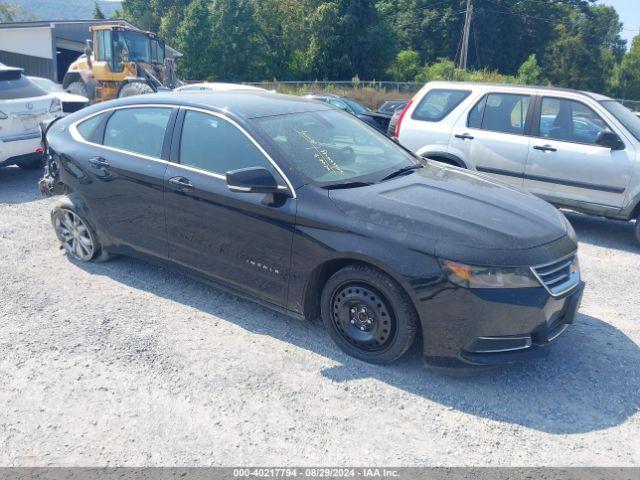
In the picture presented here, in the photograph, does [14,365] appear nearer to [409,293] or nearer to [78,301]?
[78,301]

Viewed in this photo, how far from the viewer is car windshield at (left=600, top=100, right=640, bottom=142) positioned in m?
6.52

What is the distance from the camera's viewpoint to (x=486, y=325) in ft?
10.9

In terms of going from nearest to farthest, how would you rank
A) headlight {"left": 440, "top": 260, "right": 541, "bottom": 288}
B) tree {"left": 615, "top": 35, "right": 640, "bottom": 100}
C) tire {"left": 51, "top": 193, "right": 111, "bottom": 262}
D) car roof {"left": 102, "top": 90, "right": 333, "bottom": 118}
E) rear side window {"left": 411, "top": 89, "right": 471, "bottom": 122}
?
headlight {"left": 440, "top": 260, "right": 541, "bottom": 288}
car roof {"left": 102, "top": 90, "right": 333, "bottom": 118}
tire {"left": 51, "top": 193, "right": 111, "bottom": 262}
rear side window {"left": 411, "top": 89, "right": 471, "bottom": 122}
tree {"left": 615, "top": 35, "right": 640, "bottom": 100}

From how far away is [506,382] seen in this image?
Result: 3.63m

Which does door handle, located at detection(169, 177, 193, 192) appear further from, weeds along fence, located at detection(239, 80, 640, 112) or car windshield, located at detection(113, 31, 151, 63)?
weeds along fence, located at detection(239, 80, 640, 112)

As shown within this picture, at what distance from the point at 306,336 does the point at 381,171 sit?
4.50 feet

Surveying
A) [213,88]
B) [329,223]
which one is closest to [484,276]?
[329,223]

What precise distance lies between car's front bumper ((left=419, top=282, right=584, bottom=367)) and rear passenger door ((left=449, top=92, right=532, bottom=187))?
12.4ft

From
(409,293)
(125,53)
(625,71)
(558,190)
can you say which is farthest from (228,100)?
(625,71)

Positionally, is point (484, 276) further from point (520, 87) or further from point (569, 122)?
point (520, 87)

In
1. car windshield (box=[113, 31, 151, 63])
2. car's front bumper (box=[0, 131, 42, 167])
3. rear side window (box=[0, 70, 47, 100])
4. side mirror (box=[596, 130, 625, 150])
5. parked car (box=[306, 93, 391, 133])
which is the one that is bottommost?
car's front bumper (box=[0, 131, 42, 167])

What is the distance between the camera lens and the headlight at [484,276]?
3.28 meters

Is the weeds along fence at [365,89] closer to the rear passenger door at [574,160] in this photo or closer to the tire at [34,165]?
the tire at [34,165]

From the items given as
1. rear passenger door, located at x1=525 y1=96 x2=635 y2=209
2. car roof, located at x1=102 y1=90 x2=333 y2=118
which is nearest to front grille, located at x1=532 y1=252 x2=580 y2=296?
car roof, located at x1=102 y1=90 x2=333 y2=118
